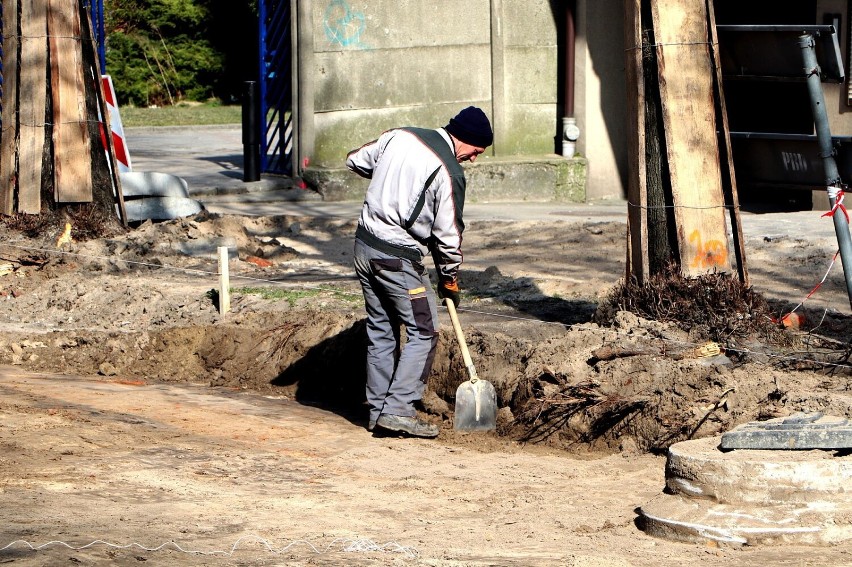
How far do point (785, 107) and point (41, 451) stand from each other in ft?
42.5

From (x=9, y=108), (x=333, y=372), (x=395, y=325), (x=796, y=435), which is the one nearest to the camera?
(x=796, y=435)

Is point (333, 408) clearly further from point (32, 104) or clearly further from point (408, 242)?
point (32, 104)

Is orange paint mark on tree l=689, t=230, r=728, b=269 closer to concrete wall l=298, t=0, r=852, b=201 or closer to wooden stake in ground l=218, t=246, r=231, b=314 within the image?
wooden stake in ground l=218, t=246, r=231, b=314

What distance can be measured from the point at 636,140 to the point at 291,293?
3.32m

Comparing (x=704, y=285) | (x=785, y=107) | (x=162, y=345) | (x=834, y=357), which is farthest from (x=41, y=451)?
(x=785, y=107)

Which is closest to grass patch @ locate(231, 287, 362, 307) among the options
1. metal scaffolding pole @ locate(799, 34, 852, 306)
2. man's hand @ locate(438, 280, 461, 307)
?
man's hand @ locate(438, 280, 461, 307)

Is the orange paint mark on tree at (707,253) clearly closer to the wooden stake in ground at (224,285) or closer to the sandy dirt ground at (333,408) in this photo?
the sandy dirt ground at (333,408)

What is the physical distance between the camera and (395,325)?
7.38 m

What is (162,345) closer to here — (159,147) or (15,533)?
(15,533)

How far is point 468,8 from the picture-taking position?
50.8ft

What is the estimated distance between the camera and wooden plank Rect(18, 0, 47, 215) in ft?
37.0

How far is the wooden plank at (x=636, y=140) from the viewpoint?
7.48 m

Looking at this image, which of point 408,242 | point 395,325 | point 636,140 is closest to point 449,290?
point 408,242

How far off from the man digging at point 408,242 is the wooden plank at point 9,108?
554 cm
